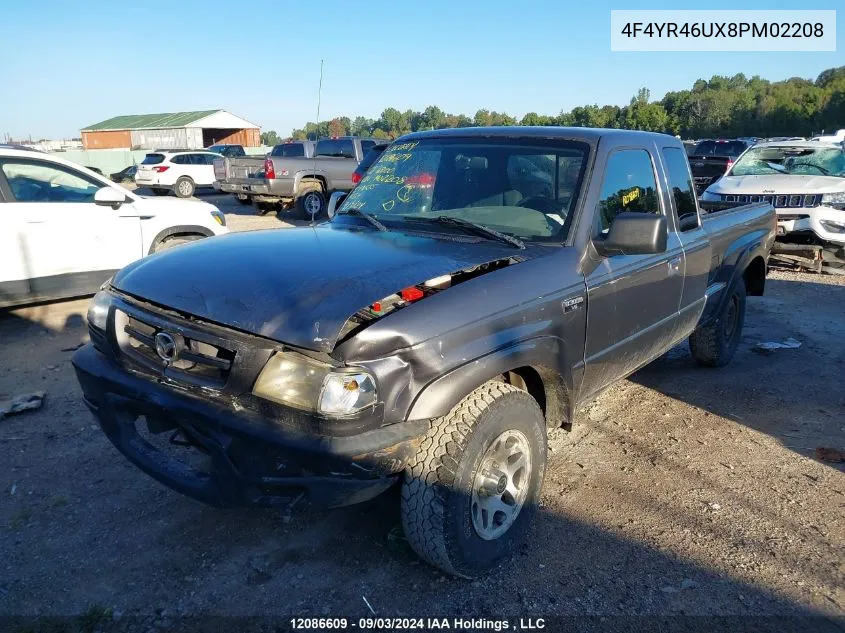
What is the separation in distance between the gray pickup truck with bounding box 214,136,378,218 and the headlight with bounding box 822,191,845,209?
965 cm

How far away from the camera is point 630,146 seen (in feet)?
12.6

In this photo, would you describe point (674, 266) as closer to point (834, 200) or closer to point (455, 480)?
point (455, 480)

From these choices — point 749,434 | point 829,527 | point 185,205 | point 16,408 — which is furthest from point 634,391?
point 185,205

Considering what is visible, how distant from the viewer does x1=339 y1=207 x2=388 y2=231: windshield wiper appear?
3610 millimetres

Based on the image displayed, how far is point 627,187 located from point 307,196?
12367 mm

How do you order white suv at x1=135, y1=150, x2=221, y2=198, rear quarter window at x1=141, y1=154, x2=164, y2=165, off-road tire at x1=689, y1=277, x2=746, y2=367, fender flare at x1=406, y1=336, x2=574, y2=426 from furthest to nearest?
Answer: rear quarter window at x1=141, y1=154, x2=164, y2=165 → white suv at x1=135, y1=150, x2=221, y2=198 → off-road tire at x1=689, y1=277, x2=746, y2=367 → fender flare at x1=406, y1=336, x2=574, y2=426

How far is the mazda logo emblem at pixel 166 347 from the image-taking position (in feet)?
8.30

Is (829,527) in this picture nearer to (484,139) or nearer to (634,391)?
(634,391)

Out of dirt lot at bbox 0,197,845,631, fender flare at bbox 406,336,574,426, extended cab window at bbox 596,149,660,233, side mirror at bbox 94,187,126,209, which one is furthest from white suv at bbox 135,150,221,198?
fender flare at bbox 406,336,574,426

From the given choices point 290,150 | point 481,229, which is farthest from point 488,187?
point 290,150

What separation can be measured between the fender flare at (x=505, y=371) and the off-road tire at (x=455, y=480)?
10 cm

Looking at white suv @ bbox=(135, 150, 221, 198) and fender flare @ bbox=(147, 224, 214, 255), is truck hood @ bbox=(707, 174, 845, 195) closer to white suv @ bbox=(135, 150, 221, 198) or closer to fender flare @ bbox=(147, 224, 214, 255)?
fender flare @ bbox=(147, 224, 214, 255)

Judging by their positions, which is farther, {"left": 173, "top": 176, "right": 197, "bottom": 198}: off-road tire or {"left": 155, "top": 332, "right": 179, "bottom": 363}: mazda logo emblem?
{"left": 173, "top": 176, "right": 197, "bottom": 198}: off-road tire

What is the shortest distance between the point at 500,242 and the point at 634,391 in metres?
2.49
